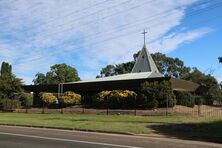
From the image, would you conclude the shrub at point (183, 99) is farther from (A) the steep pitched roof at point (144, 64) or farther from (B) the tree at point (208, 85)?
(A) the steep pitched roof at point (144, 64)

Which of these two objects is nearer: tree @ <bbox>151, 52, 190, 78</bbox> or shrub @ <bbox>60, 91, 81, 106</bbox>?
shrub @ <bbox>60, 91, 81, 106</bbox>

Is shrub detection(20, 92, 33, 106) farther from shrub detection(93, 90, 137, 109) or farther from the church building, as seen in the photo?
shrub detection(93, 90, 137, 109)

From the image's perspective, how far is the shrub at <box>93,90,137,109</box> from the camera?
40.7m

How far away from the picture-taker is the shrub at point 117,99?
40.7m

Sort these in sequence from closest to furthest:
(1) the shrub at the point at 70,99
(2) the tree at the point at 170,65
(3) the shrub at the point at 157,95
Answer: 1. (3) the shrub at the point at 157,95
2. (1) the shrub at the point at 70,99
3. (2) the tree at the point at 170,65

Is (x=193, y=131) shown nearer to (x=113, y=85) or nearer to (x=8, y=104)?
(x=113, y=85)

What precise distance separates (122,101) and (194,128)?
769 inches

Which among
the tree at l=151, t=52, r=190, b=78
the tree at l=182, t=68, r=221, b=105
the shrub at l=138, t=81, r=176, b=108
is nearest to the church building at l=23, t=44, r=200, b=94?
the shrub at l=138, t=81, r=176, b=108

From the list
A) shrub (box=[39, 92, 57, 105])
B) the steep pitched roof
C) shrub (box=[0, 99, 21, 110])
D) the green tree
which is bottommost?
shrub (box=[0, 99, 21, 110])

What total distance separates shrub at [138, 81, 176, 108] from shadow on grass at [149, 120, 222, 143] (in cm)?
1493

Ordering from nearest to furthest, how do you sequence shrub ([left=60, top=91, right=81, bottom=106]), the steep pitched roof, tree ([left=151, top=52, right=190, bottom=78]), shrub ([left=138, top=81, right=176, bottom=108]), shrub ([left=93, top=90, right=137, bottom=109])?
shrub ([left=138, top=81, right=176, bottom=108]), shrub ([left=93, top=90, right=137, bottom=109]), shrub ([left=60, top=91, right=81, bottom=106]), the steep pitched roof, tree ([left=151, top=52, right=190, bottom=78])

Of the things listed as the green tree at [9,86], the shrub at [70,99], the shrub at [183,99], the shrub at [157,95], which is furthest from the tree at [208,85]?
the green tree at [9,86]

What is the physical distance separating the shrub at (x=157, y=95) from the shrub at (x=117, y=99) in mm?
1402

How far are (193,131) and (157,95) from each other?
702 inches
